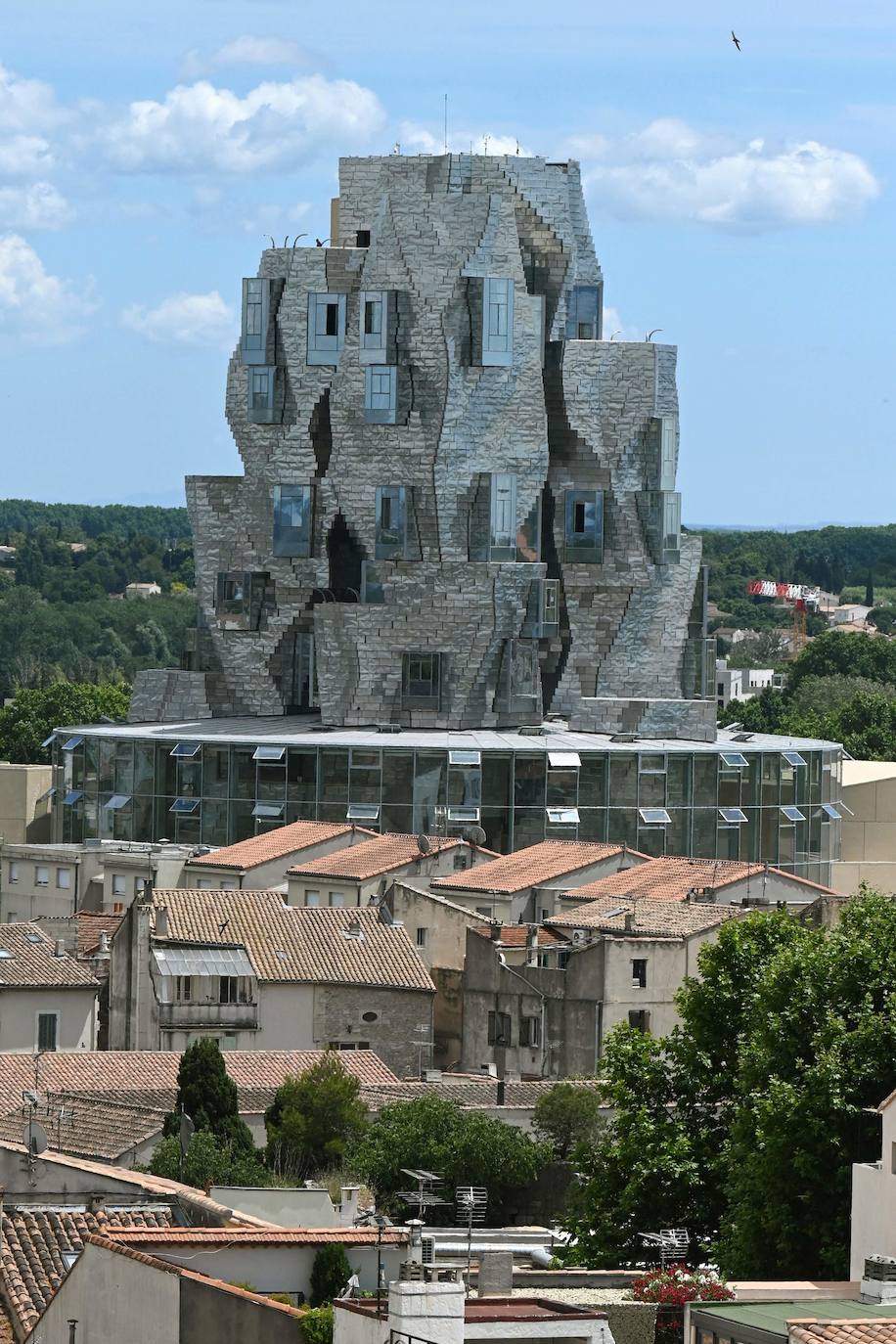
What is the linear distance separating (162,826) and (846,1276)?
55.2m

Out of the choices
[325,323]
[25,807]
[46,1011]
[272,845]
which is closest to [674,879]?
[272,845]

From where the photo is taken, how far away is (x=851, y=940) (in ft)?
149

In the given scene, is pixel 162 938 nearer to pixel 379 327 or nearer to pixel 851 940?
pixel 851 940

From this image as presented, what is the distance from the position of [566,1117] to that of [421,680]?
3744cm

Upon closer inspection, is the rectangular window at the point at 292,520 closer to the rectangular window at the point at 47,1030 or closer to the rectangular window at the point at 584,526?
the rectangular window at the point at 584,526

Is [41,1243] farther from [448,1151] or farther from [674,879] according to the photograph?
[674,879]

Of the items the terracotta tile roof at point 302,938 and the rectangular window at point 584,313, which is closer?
the terracotta tile roof at point 302,938

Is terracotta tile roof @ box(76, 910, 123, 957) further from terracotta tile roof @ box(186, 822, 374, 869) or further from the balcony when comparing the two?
the balcony

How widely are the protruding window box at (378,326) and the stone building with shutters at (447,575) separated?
0.08 m

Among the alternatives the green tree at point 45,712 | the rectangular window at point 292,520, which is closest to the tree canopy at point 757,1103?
the rectangular window at point 292,520

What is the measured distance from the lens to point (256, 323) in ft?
317

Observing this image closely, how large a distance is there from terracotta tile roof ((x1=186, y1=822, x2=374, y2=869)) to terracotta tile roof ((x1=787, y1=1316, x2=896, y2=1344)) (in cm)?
5545

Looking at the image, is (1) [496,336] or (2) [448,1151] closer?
(2) [448,1151]

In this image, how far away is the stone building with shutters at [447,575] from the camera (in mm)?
88688
